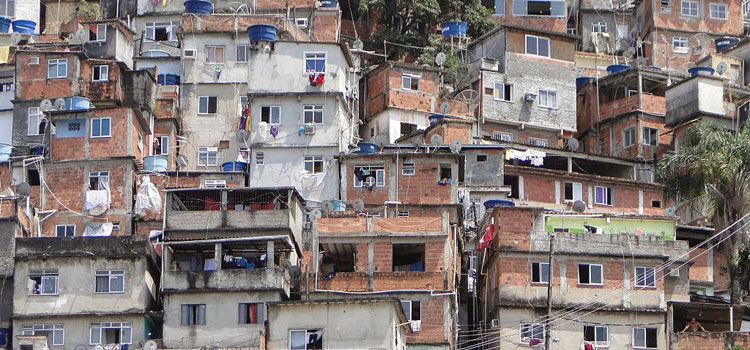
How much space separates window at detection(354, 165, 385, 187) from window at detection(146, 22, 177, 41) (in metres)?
19.0

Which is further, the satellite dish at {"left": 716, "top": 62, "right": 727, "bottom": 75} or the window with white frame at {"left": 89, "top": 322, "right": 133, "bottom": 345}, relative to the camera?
the satellite dish at {"left": 716, "top": 62, "right": 727, "bottom": 75}

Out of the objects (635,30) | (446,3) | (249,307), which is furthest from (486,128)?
(249,307)

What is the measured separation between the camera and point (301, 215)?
203 feet

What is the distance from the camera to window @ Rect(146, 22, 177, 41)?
81.6 m

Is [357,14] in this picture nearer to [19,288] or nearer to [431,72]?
[431,72]

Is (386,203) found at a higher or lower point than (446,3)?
lower

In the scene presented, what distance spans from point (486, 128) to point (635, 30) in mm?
18774

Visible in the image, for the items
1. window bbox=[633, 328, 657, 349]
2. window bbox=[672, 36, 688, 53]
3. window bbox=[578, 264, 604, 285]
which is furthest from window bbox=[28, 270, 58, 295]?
window bbox=[672, 36, 688, 53]

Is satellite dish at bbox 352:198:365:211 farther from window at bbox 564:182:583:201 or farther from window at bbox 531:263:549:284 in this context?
window at bbox 564:182:583:201

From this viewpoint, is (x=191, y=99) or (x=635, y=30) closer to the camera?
(x=191, y=99)

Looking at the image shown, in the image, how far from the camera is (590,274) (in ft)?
196

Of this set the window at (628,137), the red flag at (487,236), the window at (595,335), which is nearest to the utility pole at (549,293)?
the window at (595,335)

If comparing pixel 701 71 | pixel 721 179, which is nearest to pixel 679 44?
pixel 701 71

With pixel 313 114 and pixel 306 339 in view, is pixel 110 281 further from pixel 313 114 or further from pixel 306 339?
pixel 313 114
